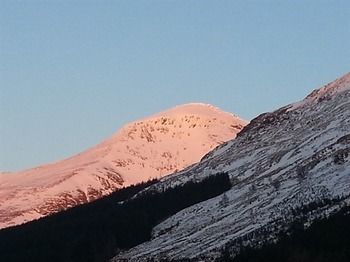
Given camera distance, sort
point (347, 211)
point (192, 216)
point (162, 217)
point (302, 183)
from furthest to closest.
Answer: point (162, 217)
point (192, 216)
point (302, 183)
point (347, 211)

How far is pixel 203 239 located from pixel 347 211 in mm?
33527

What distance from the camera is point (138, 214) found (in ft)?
631

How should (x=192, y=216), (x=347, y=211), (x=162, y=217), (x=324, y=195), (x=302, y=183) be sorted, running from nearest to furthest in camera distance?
(x=347, y=211)
(x=324, y=195)
(x=302, y=183)
(x=192, y=216)
(x=162, y=217)

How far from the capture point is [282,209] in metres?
152

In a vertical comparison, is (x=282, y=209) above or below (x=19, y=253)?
below

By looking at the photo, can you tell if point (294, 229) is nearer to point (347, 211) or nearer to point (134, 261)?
point (347, 211)

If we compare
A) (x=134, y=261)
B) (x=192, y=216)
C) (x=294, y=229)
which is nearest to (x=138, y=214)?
(x=192, y=216)

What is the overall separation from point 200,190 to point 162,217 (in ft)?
38.1

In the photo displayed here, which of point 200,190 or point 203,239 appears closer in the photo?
point 203,239

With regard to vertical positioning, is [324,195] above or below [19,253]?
below

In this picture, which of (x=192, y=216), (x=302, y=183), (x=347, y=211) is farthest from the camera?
(x=192, y=216)

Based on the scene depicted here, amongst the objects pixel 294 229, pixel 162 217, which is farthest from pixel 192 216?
pixel 294 229

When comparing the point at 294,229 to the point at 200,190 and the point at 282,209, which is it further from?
the point at 200,190

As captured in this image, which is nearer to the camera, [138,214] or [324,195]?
[324,195]
